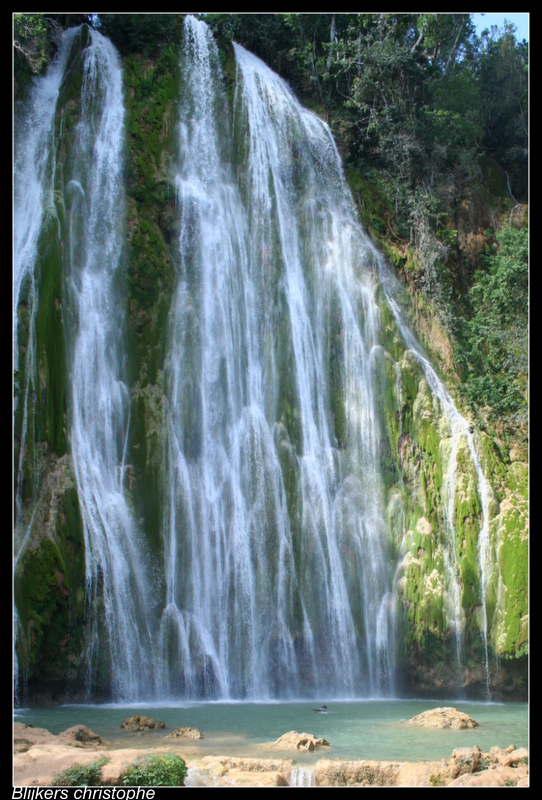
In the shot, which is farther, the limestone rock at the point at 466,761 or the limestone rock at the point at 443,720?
the limestone rock at the point at 443,720

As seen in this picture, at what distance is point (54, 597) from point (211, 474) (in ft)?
14.9

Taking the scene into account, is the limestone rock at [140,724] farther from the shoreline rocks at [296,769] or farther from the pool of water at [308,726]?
the shoreline rocks at [296,769]

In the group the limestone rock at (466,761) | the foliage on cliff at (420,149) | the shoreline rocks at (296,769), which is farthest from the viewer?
the foliage on cliff at (420,149)

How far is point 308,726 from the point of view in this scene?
13867mm

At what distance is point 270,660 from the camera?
17641mm

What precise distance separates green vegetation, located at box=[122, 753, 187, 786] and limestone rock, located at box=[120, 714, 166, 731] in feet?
9.76

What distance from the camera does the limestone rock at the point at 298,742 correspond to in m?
12.1

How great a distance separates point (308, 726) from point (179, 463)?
6843mm

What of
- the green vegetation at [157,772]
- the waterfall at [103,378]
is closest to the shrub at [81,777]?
the green vegetation at [157,772]

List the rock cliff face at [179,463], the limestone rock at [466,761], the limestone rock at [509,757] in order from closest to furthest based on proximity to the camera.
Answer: the limestone rock at [466,761] < the limestone rock at [509,757] < the rock cliff face at [179,463]

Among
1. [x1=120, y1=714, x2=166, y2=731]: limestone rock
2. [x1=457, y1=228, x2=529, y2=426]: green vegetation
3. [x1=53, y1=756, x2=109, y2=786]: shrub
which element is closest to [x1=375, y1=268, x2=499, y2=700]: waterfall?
[x1=457, y1=228, x2=529, y2=426]: green vegetation

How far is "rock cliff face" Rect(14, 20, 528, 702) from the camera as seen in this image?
16.4 m

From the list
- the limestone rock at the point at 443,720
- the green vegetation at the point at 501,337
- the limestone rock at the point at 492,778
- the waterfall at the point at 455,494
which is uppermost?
the green vegetation at the point at 501,337

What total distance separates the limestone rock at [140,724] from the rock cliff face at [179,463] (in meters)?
3.02
